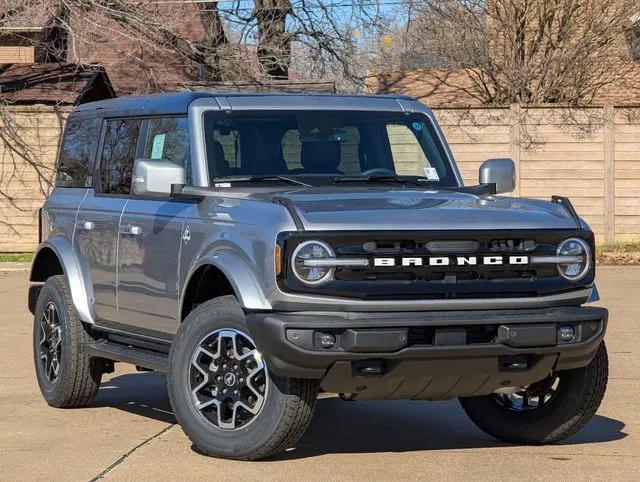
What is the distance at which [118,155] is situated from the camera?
9.06 meters

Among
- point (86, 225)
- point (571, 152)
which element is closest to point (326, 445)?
point (86, 225)

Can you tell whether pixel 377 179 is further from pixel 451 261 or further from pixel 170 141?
pixel 451 261

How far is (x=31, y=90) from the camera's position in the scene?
25469mm

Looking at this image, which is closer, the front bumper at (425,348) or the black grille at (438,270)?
the front bumper at (425,348)

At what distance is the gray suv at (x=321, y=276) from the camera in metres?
6.64

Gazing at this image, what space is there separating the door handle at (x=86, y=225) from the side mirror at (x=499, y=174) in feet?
7.99

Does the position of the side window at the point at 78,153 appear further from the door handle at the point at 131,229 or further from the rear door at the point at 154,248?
the door handle at the point at 131,229

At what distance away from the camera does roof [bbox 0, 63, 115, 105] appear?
2489 centimetres

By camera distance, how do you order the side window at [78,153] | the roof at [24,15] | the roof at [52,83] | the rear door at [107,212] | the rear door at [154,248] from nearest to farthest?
the rear door at [154,248] → the rear door at [107,212] → the side window at [78,153] → the roof at [24,15] → the roof at [52,83]

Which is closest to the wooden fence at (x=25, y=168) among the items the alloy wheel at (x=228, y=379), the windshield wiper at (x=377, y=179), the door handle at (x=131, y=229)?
the door handle at (x=131, y=229)

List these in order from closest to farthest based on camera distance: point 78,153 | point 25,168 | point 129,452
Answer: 1. point 129,452
2. point 78,153
3. point 25,168

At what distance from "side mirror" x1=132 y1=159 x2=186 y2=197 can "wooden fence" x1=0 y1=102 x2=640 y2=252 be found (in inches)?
581

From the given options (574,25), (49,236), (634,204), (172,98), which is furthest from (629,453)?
(574,25)

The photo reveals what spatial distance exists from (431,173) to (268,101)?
1044 millimetres
